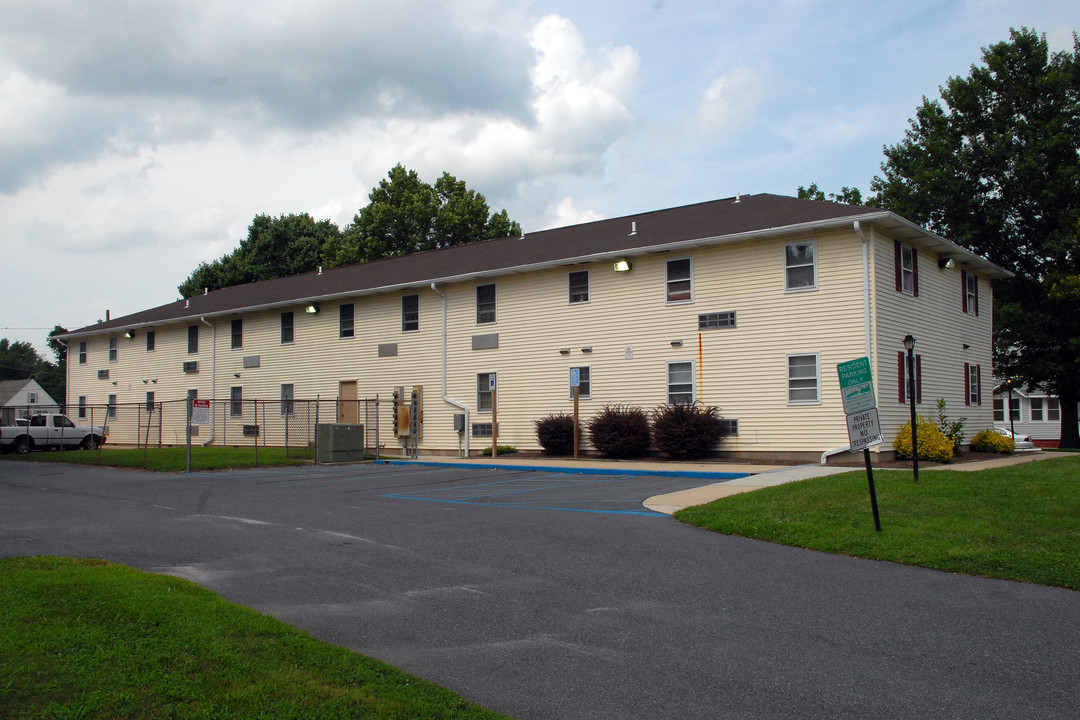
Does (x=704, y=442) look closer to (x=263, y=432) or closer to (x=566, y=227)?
(x=566, y=227)

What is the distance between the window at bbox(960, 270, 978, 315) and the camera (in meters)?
25.4

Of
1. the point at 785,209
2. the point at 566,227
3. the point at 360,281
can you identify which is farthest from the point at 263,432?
the point at 785,209

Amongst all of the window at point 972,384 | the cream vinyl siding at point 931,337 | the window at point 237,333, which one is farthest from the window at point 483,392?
the window at point 972,384

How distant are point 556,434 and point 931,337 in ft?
33.9

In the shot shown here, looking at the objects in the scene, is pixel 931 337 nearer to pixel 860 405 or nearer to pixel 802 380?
pixel 802 380

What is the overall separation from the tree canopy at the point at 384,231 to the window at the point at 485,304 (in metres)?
25.4

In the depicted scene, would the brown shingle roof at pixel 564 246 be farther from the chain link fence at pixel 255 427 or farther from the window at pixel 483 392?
the chain link fence at pixel 255 427

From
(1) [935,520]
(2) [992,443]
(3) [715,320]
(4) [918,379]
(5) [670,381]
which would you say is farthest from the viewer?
(2) [992,443]

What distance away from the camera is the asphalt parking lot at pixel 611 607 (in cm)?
500

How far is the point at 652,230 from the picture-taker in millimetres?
24547

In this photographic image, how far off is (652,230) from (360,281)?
39.0 ft

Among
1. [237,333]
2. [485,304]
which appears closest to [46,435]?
[237,333]

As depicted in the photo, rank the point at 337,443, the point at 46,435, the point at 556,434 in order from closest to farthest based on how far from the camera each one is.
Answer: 1. the point at 556,434
2. the point at 337,443
3. the point at 46,435

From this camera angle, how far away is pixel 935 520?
10391 mm
